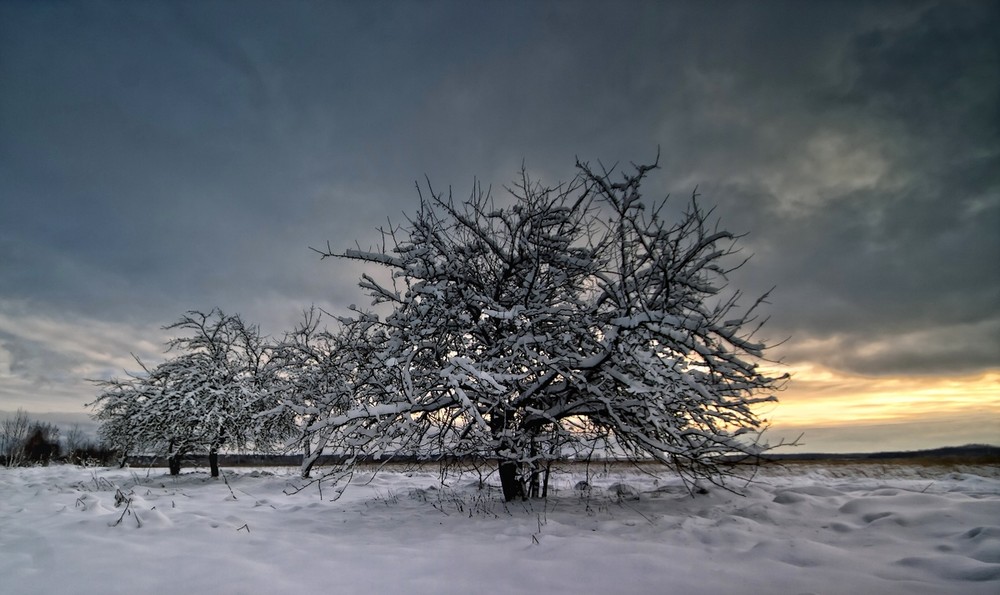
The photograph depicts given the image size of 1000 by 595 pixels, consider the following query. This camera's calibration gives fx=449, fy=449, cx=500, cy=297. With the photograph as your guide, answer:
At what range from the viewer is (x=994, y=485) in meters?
8.84

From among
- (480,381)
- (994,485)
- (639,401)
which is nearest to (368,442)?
(480,381)

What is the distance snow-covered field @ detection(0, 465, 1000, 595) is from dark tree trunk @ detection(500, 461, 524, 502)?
0.48m

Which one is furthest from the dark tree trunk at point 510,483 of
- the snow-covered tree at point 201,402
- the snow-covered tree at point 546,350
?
the snow-covered tree at point 201,402

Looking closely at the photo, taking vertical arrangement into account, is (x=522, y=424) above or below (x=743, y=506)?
above

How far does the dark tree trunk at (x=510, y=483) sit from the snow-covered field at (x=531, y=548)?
481mm

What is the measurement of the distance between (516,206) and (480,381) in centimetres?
303

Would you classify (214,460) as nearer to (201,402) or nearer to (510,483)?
(201,402)

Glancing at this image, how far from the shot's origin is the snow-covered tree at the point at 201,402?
13773 mm

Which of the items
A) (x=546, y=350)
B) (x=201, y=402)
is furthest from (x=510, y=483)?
(x=201, y=402)

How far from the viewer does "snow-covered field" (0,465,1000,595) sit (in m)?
3.22

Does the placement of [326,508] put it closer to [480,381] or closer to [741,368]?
[480,381]

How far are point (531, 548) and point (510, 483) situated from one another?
2.90 metres

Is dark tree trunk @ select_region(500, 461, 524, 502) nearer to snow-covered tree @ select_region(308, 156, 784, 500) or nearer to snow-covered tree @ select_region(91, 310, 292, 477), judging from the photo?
snow-covered tree @ select_region(308, 156, 784, 500)

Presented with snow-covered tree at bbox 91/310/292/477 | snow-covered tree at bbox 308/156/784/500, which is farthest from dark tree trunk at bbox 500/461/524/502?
snow-covered tree at bbox 91/310/292/477
